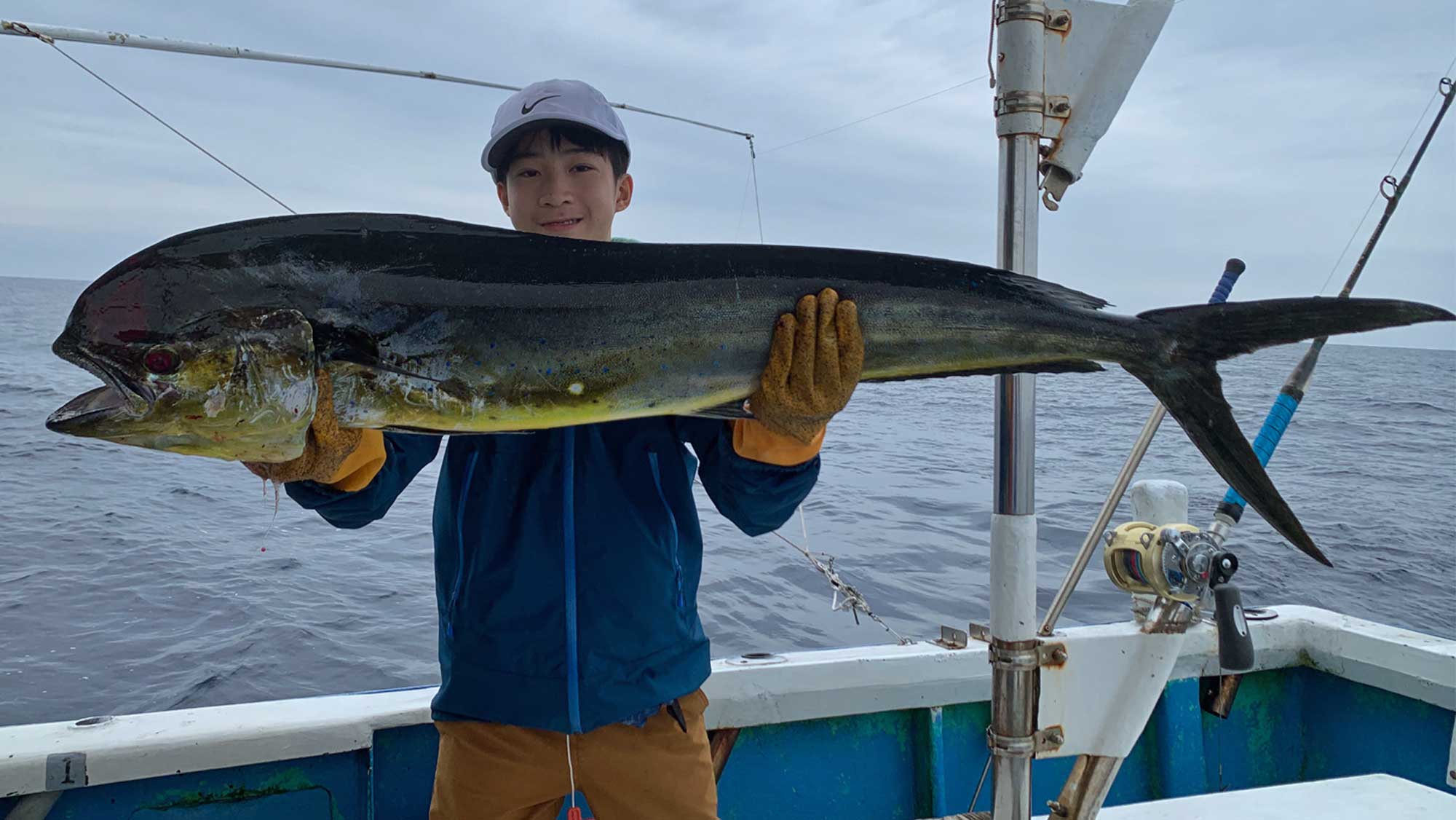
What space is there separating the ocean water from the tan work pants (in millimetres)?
1138

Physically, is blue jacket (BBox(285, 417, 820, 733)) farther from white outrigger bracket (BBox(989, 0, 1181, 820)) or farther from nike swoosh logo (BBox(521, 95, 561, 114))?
nike swoosh logo (BBox(521, 95, 561, 114))

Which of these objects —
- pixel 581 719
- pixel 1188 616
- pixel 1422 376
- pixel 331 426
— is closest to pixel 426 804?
pixel 581 719

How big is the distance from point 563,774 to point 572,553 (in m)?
0.50

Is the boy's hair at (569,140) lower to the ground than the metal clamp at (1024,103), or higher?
lower

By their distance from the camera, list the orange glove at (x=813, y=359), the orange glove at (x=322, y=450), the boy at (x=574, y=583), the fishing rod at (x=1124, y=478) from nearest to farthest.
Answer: the orange glove at (x=322, y=450), the orange glove at (x=813, y=359), the boy at (x=574, y=583), the fishing rod at (x=1124, y=478)

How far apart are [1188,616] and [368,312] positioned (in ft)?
8.75

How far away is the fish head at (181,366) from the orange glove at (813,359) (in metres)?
0.84

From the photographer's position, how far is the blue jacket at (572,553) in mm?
2096

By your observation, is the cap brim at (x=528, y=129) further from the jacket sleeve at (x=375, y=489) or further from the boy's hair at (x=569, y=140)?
the jacket sleeve at (x=375, y=489)

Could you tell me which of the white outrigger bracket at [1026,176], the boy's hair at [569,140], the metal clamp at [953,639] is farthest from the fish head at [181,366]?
the metal clamp at [953,639]

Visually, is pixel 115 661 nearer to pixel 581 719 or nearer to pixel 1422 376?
pixel 581 719

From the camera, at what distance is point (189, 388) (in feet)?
4.93

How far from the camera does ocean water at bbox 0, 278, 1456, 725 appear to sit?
6.20 meters

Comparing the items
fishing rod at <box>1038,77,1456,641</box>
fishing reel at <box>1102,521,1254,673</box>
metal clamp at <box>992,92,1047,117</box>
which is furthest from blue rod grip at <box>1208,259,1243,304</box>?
metal clamp at <box>992,92,1047,117</box>
